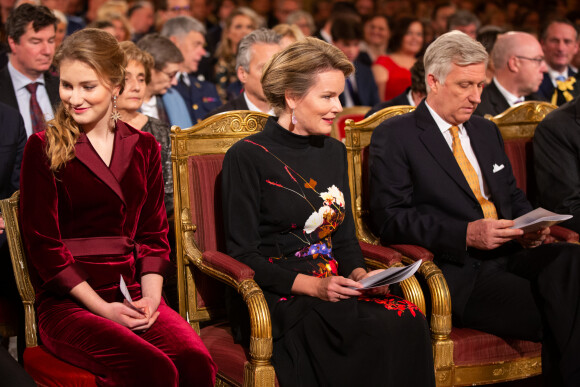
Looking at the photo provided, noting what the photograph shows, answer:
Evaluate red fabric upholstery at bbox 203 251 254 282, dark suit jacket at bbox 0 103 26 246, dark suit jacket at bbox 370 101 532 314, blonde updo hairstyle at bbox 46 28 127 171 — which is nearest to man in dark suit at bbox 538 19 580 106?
dark suit jacket at bbox 370 101 532 314

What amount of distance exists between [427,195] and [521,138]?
753 millimetres

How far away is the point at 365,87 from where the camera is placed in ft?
20.7

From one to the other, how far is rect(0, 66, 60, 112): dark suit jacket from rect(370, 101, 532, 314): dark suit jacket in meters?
1.72

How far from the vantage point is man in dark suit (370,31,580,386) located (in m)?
2.62

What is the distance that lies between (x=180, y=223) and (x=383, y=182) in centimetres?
77

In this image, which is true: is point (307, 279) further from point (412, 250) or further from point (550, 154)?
point (550, 154)

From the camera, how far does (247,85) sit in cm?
376

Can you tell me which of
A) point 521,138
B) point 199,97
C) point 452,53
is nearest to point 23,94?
point 199,97

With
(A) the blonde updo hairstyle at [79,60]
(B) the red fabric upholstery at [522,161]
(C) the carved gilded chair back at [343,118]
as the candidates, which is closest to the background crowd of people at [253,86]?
(A) the blonde updo hairstyle at [79,60]

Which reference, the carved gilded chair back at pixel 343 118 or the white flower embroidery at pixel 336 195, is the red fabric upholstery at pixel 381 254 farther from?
the carved gilded chair back at pixel 343 118

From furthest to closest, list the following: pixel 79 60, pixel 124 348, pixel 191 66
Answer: pixel 191 66
pixel 79 60
pixel 124 348

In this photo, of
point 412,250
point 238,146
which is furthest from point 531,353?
point 238,146

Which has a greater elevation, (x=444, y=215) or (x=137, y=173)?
(x=137, y=173)

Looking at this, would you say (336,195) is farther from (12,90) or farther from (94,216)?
(12,90)
